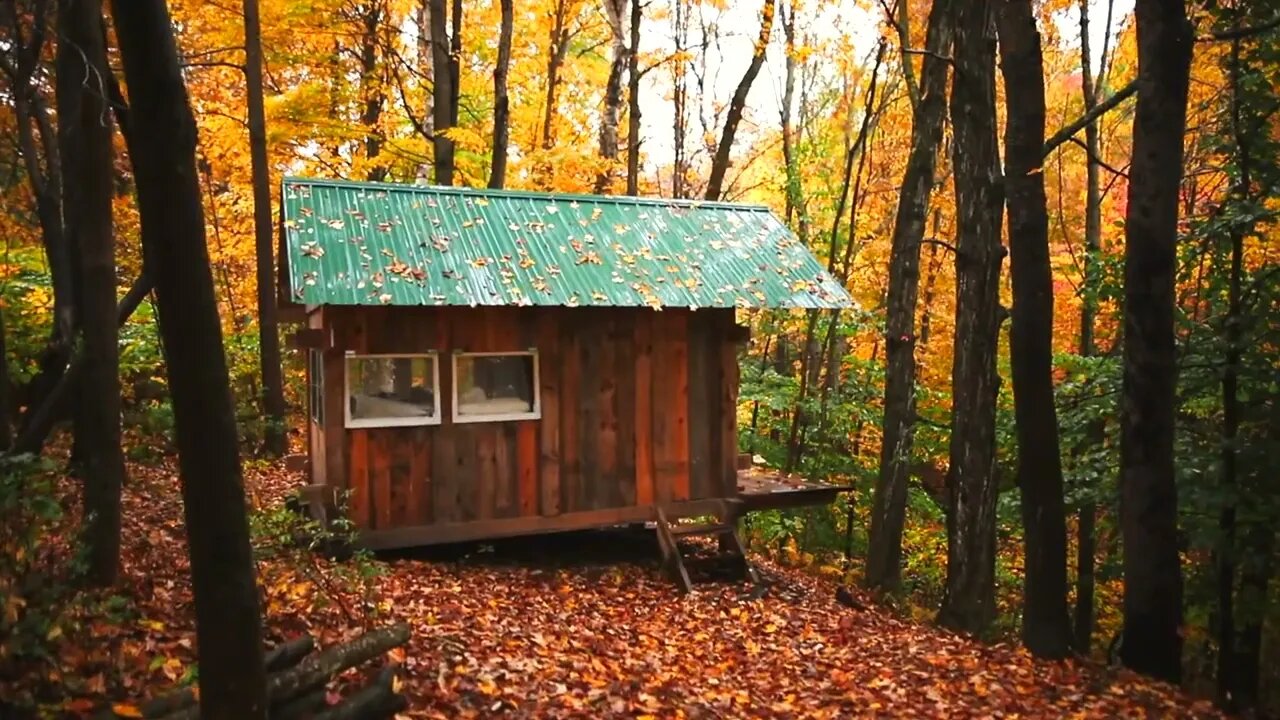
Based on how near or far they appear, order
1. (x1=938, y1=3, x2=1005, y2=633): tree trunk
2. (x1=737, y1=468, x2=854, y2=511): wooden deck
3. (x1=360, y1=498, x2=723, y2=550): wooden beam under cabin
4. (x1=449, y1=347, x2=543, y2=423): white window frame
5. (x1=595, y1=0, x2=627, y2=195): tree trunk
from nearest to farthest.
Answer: (x1=938, y1=3, x2=1005, y2=633): tree trunk < (x1=360, y1=498, x2=723, y2=550): wooden beam under cabin < (x1=449, y1=347, x2=543, y2=423): white window frame < (x1=737, y1=468, x2=854, y2=511): wooden deck < (x1=595, y1=0, x2=627, y2=195): tree trunk

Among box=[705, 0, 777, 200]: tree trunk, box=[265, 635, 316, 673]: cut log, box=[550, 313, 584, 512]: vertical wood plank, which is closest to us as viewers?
box=[265, 635, 316, 673]: cut log

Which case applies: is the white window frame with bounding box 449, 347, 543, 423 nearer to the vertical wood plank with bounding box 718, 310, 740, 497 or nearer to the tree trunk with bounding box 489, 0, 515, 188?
the vertical wood plank with bounding box 718, 310, 740, 497

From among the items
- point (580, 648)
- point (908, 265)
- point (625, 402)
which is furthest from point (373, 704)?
point (908, 265)

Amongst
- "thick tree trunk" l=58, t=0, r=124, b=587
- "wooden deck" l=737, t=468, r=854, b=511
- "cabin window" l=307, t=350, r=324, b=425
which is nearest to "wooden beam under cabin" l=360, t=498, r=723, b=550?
"wooden deck" l=737, t=468, r=854, b=511

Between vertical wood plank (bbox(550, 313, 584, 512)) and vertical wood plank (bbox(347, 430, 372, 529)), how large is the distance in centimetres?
226

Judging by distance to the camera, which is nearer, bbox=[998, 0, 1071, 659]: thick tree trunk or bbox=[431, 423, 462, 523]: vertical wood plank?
bbox=[998, 0, 1071, 659]: thick tree trunk

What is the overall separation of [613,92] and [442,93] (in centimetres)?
353

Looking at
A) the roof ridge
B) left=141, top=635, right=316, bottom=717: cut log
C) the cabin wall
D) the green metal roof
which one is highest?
the roof ridge

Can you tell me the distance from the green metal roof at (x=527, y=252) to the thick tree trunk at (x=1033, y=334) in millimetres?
3058

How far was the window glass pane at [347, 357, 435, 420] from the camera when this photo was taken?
9.77 metres

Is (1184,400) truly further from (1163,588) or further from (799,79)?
(799,79)

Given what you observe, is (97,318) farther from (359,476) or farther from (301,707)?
(359,476)

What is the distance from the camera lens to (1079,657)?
323 inches

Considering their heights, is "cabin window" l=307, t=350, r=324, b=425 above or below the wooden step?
above
